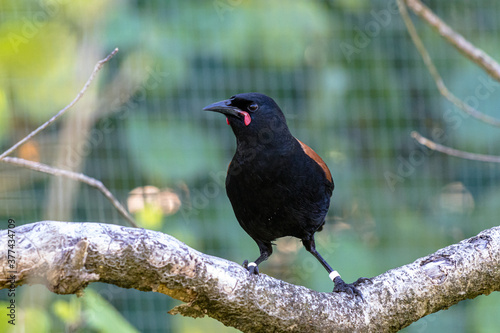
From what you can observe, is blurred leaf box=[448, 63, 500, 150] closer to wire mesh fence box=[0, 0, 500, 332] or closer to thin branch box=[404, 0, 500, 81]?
wire mesh fence box=[0, 0, 500, 332]

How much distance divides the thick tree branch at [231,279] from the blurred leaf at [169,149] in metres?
2.09

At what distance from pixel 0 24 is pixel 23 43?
0.27 m

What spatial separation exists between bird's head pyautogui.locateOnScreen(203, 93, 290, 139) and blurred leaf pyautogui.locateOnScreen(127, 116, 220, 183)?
5.08 feet

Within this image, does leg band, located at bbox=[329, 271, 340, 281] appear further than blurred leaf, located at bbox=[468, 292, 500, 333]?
No

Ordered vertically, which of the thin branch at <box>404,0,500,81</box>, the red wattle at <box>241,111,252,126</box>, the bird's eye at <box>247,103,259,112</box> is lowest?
the red wattle at <box>241,111,252,126</box>

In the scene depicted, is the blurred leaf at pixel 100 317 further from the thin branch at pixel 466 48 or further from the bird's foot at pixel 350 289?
the thin branch at pixel 466 48

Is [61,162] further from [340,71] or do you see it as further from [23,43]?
[340,71]

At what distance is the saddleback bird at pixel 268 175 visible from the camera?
226 centimetres

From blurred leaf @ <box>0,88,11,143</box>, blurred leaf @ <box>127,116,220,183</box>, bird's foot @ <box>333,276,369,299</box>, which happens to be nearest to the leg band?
bird's foot @ <box>333,276,369,299</box>

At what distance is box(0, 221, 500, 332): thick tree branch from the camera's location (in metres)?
1.34

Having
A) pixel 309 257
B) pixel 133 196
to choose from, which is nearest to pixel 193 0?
pixel 133 196

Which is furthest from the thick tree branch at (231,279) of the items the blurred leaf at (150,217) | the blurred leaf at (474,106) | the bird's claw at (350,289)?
the blurred leaf at (474,106)

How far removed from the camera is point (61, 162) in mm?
3521

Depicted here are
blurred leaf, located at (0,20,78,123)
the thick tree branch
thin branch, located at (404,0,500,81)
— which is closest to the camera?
the thick tree branch
